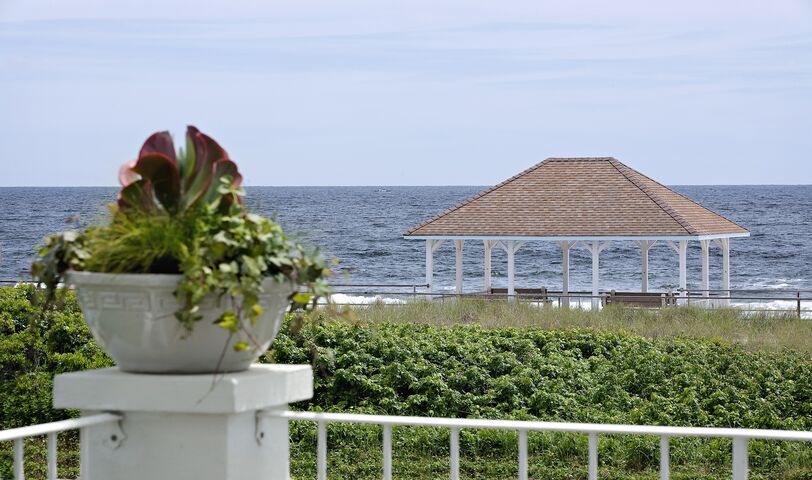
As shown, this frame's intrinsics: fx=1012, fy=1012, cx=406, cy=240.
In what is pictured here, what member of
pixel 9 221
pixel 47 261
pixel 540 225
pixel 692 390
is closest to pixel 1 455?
pixel 692 390

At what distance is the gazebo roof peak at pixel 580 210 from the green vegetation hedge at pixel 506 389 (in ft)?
36.1

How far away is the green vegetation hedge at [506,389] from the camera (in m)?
9.91

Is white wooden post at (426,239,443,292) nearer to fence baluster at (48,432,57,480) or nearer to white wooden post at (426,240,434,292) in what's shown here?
white wooden post at (426,240,434,292)

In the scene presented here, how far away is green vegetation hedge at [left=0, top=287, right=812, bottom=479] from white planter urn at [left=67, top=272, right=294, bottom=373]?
7113 millimetres

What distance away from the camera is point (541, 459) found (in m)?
9.91

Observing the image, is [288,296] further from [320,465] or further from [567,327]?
[567,327]

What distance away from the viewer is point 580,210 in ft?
84.9

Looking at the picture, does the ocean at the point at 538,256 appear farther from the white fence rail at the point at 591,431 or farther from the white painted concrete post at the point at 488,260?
the white fence rail at the point at 591,431

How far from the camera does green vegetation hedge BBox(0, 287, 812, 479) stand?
32.5 feet

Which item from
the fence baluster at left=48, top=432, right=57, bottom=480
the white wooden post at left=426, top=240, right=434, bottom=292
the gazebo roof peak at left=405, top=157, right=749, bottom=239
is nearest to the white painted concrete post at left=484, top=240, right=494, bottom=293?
the gazebo roof peak at left=405, top=157, right=749, bottom=239

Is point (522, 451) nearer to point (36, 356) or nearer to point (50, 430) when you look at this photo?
point (50, 430)

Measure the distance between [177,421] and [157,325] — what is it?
0.27 metres

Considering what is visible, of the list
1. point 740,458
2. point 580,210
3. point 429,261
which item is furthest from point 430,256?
point 740,458

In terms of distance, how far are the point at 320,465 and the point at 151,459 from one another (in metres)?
0.99
